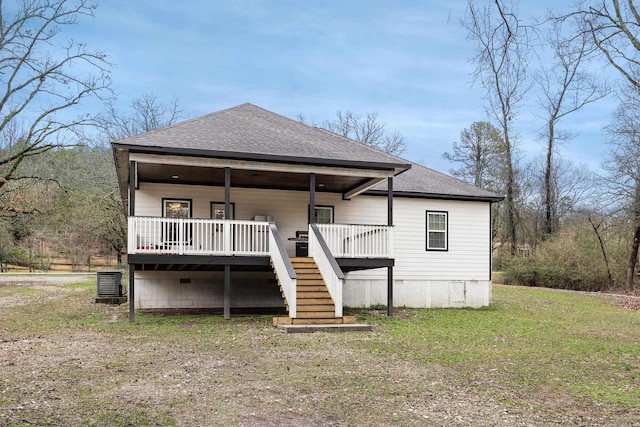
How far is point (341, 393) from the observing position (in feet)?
22.1

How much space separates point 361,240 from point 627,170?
15462 millimetres

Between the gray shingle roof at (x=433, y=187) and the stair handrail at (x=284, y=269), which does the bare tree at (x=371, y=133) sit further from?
the stair handrail at (x=284, y=269)

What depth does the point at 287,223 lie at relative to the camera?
54.8 feet

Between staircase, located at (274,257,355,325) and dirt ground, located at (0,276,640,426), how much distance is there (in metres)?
1.16

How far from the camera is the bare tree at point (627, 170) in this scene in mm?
23172

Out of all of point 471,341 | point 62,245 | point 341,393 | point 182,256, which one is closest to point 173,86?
point 62,245

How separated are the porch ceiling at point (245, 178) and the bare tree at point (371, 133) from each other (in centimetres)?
2670

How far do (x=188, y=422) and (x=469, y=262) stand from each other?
14.0 m

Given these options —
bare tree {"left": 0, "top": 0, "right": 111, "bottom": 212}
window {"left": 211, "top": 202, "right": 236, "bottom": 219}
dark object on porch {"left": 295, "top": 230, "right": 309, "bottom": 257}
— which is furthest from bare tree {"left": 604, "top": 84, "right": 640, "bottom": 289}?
bare tree {"left": 0, "top": 0, "right": 111, "bottom": 212}

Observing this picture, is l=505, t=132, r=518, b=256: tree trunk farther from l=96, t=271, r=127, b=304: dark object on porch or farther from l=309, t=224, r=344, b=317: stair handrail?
l=96, t=271, r=127, b=304: dark object on porch

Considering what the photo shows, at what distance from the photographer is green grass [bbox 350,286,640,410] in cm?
757

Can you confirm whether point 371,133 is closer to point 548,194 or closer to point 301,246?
point 548,194

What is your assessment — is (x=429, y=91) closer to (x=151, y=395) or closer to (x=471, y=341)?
(x=151, y=395)

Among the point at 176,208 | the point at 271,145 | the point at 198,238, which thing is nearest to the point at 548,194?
the point at 271,145
